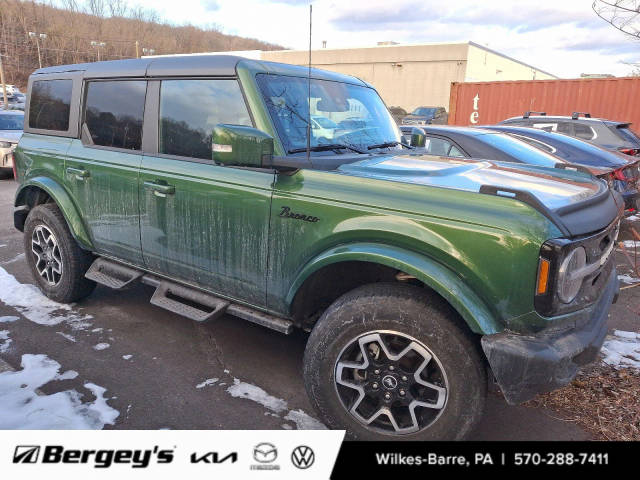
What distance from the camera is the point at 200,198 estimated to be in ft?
9.86

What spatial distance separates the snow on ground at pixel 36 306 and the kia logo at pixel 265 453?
93.2 inches

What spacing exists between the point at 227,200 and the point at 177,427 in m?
1.31

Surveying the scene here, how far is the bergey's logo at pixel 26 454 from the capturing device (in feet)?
7.00

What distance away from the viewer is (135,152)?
345 cm

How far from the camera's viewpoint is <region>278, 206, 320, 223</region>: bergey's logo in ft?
8.35

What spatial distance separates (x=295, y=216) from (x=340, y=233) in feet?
0.97

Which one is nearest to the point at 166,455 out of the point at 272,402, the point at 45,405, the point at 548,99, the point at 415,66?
the point at 272,402

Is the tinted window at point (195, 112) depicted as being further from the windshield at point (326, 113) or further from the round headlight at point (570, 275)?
the round headlight at point (570, 275)

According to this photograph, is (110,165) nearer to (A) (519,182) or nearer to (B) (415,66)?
(A) (519,182)

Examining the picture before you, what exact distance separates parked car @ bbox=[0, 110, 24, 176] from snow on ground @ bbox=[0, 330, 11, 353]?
7454 millimetres

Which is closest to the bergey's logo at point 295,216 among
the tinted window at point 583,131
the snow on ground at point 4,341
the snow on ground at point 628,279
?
the snow on ground at point 4,341

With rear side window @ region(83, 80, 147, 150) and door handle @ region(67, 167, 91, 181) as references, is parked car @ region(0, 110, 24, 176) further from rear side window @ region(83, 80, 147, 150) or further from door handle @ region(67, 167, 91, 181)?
rear side window @ region(83, 80, 147, 150)

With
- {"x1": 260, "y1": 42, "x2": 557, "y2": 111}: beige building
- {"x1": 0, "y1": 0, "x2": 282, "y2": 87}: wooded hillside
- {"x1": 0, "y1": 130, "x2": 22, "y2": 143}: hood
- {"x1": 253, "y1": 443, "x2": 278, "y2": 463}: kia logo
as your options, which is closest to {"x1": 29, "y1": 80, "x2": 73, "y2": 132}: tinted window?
{"x1": 253, "y1": 443, "x2": 278, "y2": 463}: kia logo

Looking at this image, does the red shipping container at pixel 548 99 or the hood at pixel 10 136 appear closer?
the hood at pixel 10 136
